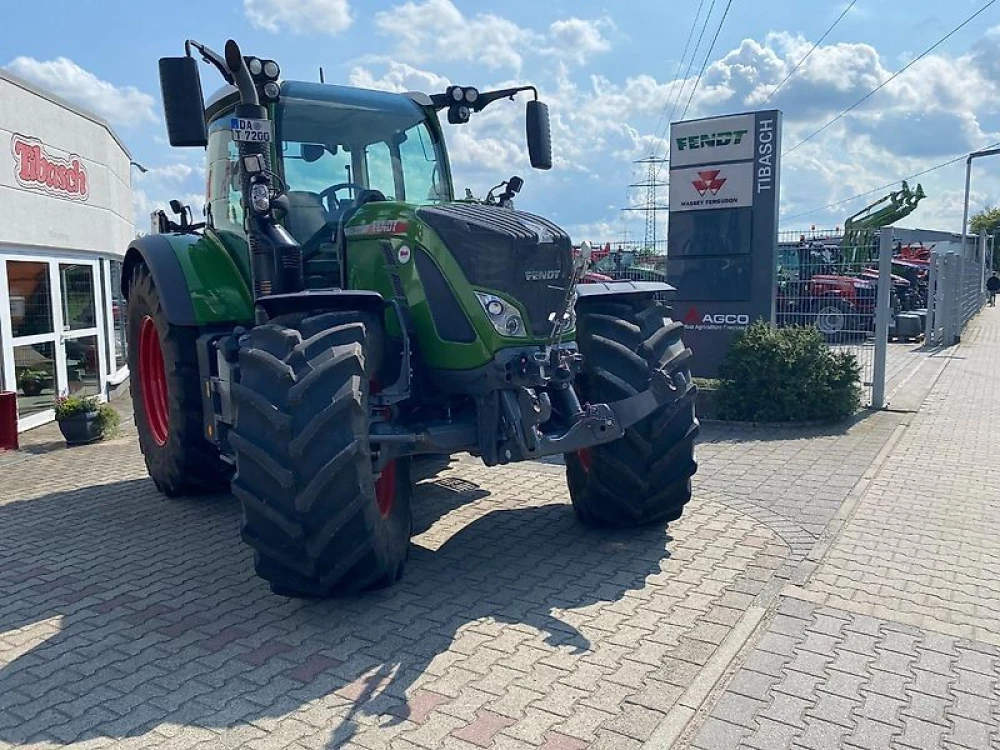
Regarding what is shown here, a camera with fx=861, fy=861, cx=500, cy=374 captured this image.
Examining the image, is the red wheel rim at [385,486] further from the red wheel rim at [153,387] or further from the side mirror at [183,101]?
the red wheel rim at [153,387]

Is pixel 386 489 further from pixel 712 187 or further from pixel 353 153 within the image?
pixel 712 187

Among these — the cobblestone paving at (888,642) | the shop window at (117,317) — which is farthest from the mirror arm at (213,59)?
the shop window at (117,317)

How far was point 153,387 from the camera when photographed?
6.95 m

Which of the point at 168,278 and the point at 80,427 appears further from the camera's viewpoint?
the point at 80,427

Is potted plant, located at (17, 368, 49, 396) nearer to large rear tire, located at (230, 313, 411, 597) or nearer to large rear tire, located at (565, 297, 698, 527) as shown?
large rear tire, located at (230, 313, 411, 597)

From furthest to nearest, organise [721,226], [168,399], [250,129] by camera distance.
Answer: [721,226] < [168,399] < [250,129]

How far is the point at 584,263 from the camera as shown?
179 inches

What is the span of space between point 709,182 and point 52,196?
7.91 meters

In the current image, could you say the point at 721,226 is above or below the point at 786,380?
above

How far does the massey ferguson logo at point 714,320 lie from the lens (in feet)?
33.6

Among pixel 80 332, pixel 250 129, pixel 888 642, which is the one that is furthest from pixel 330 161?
pixel 80 332

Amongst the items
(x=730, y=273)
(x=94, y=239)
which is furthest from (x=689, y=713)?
(x=94, y=239)

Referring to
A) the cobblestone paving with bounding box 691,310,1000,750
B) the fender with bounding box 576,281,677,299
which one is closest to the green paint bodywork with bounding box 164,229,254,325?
the fender with bounding box 576,281,677,299

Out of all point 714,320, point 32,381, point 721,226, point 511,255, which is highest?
point 721,226
